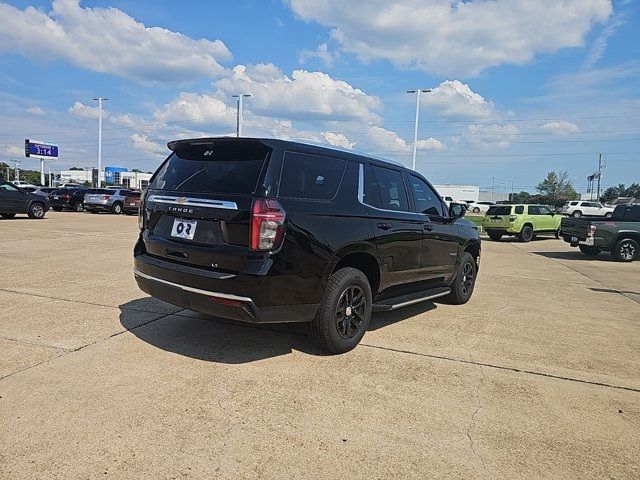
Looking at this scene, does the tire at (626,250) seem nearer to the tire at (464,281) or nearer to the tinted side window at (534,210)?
the tinted side window at (534,210)

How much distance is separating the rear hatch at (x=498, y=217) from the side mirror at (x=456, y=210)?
49.9ft

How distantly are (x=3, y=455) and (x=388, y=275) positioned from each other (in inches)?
138

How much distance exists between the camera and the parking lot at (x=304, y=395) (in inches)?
106

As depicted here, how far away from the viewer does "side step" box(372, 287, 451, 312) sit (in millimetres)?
4839

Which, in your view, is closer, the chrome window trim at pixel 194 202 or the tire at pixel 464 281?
the chrome window trim at pixel 194 202

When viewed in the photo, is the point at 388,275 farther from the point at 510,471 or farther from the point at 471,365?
the point at 510,471

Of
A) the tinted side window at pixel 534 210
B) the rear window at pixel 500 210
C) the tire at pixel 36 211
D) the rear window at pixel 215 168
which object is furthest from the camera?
the tinted side window at pixel 534 210

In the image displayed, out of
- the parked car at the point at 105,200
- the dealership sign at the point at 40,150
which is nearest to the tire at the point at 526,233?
the parked car at the point at 105,200

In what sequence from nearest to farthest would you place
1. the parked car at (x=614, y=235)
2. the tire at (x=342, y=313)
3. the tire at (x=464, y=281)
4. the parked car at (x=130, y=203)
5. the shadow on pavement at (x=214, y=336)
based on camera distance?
the tire at (x=342, y=313) < the shadow on pavement at (x=214, y=336) < the tire at (x=464, y=281) < the parked car at (x=614, y=235) < the parked car at (x=130, y=203)

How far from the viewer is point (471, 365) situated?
4.29 metres

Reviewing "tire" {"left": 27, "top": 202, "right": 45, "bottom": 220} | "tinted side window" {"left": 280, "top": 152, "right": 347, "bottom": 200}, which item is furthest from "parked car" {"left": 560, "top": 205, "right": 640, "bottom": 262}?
"tire" {"left": 27, "top": 202, "right": 45, "bottom": 220}

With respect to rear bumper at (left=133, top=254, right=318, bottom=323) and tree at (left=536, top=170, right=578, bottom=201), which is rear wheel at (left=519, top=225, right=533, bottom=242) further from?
tree at (left=536, top=170, right=578, bottom=201)

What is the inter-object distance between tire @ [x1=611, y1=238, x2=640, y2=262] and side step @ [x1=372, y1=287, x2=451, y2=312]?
1060 centimetres

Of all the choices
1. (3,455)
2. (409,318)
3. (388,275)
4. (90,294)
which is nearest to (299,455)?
(3,455)
